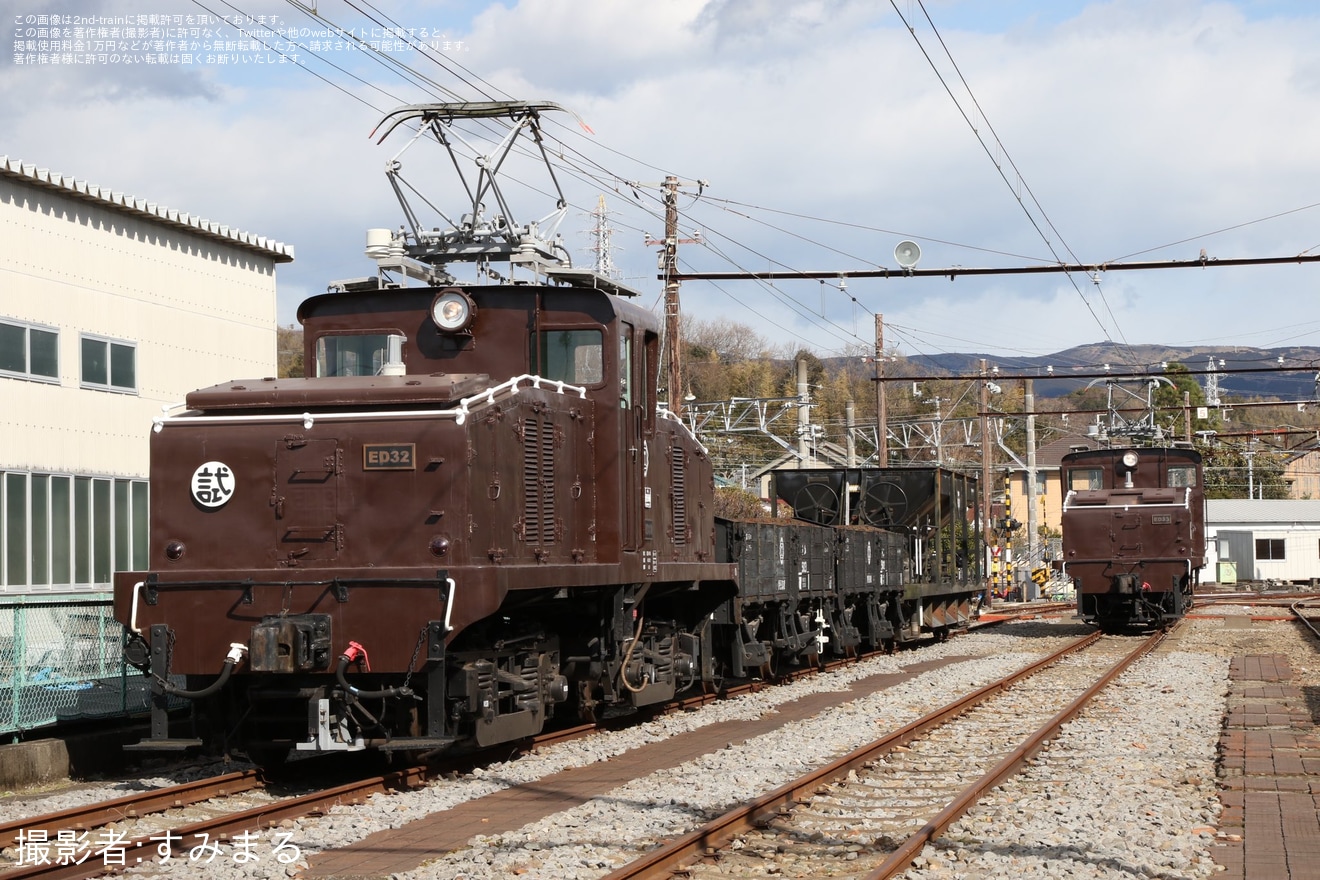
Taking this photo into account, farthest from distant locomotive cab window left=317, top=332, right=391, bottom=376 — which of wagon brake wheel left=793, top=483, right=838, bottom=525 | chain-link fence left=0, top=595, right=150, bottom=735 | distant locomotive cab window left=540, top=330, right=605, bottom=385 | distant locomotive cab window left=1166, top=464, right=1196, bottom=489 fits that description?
distant locomotive cab window left=1166, top=464, right=1196, bottom=489

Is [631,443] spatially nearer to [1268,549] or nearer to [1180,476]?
[1180,476]

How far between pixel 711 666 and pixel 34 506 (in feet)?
27.8

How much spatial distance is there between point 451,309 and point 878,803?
4.94 m

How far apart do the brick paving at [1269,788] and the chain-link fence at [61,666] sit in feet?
26.9

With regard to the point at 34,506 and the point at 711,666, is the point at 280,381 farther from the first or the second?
the point at 34,506

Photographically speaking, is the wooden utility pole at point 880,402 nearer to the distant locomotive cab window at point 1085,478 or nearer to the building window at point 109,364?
the distant locomotive cab window at point 1085,478

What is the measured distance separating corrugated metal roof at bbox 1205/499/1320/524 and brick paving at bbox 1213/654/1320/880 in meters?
53.1

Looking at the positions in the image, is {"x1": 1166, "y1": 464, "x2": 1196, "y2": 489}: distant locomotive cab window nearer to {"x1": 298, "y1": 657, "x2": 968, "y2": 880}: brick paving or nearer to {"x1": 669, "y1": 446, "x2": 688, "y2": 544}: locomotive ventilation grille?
{"x1": 298, "y1": 657, "x2": 968, "y2": 880}: brick paving

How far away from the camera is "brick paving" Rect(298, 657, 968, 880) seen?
774 centimetres

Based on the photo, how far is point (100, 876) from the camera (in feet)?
24.6

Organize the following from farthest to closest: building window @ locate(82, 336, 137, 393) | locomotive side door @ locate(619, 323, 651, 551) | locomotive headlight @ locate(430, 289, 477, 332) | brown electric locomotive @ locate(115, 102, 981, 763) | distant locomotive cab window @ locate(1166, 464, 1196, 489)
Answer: distant locomotive cab window @ locate(1166, 464, 1196, 489), building window @ locate(82, 336, 137, 393), locomotive side door @ locate(619, 323, 651, 551), locomotive headlight @ locate(430, 289, 477, 332), brown electric locomotive @ locate(115, 102, 981, 763)

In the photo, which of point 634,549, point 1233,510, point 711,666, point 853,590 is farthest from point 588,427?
point 1233,510

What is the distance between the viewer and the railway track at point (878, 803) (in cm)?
762

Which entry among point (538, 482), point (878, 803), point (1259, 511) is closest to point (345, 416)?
point (538, 482)
